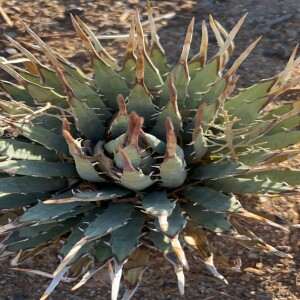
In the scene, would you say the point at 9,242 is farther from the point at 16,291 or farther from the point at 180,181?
the point at 180,181

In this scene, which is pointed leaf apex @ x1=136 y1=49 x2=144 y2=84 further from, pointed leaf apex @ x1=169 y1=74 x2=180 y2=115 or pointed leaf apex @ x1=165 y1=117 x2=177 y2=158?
pointed leaf apex @ x1=165 y1=117 x2=177 y2=158

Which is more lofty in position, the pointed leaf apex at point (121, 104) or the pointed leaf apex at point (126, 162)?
the pointed leaf apex at point (121, 104)

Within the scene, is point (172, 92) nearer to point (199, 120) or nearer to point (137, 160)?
point (199, 120)

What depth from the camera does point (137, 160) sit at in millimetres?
2029

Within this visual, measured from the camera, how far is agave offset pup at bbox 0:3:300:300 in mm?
2062

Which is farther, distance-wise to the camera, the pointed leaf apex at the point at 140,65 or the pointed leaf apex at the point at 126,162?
the pointed leaf apex at the point at 140,65

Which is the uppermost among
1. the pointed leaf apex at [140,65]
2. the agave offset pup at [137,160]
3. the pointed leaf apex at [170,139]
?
the pointed leaf apex at [140,65]

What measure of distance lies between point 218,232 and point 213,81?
557mm

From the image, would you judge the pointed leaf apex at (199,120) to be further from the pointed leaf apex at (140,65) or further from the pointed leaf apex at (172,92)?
the pointed leaf apex at (140,65)

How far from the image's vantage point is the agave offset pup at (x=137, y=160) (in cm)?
206

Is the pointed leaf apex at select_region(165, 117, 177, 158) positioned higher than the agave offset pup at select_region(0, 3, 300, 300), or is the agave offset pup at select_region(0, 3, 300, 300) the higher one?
the pointed leaf apex at select_region(165, 117, 177, 158)

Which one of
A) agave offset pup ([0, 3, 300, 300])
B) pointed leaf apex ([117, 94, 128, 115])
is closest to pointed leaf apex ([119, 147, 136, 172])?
agave offset pup ([0, 3, 300, 300])

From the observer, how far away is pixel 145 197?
7.02 feet

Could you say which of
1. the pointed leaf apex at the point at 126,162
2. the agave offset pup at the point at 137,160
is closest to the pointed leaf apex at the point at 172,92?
the agave offset pup at the point at 137,160
